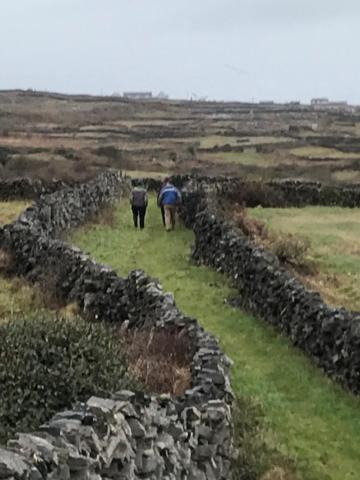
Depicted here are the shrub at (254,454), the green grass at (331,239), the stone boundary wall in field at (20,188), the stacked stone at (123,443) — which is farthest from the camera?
the stone boundary wall in field at (20,188)

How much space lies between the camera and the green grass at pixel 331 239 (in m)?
23.8

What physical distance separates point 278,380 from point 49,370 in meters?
6.18

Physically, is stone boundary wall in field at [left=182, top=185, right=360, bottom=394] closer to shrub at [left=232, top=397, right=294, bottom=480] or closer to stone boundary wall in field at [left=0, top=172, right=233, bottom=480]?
shrub at [left=232, top=397, right=294, bottom=480]

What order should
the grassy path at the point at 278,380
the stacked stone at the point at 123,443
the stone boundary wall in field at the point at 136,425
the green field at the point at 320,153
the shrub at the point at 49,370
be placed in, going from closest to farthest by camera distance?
1. the stacked stone at the point at 123,443
2. the stone boundary wall in field at the point at 136,425
3. the shrub at the point at 49,370
4. the grassy path at the point at 278,380
5. the green field at the point at 320,153

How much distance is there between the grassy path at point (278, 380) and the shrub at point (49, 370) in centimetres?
292

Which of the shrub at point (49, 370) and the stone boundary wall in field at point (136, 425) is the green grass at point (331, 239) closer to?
the stone boundary wall in field at point (136, 425)

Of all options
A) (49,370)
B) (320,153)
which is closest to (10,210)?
(49,370)

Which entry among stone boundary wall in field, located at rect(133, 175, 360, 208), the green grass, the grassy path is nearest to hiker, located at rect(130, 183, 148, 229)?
the green grass

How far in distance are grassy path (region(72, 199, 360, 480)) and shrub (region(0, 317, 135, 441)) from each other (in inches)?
115

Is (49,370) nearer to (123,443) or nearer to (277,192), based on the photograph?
(123,443)

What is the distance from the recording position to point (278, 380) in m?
15.9

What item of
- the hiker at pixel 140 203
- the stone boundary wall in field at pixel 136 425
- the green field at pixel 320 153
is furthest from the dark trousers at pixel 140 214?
the green field at pixel 320 153

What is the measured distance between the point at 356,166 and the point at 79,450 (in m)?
64.6

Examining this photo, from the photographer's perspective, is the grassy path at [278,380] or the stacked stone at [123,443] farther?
the grassy path at [278,380]
